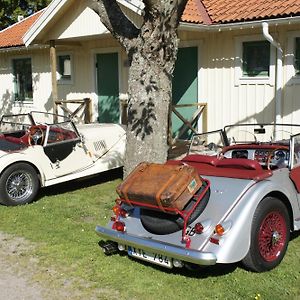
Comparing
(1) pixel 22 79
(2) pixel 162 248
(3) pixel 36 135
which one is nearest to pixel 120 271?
(2) pixel 162 248

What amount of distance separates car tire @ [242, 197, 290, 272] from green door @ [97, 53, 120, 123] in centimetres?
912

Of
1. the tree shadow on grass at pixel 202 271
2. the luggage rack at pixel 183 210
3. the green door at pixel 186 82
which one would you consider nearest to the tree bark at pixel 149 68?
the luggage rack at pixel 183 210

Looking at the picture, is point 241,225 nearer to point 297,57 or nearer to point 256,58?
point 297,57

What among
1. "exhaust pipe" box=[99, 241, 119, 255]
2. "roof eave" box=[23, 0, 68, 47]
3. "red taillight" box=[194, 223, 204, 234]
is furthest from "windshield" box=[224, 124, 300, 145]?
"roof eave" box=[23, 0, 68, 47]

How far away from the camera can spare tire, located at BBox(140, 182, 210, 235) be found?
14.7 feet

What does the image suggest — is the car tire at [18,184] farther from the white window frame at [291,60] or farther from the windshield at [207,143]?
the white window frame at [291,60]

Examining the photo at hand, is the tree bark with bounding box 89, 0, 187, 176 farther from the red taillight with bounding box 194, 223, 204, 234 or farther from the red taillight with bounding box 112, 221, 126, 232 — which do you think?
the red taillight with bounding box 194, 223, 204, 234

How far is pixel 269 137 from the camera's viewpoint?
649 centimetres

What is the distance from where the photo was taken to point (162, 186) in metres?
4.39

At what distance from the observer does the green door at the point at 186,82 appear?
1136cm

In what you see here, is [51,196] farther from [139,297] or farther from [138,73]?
[139,297]

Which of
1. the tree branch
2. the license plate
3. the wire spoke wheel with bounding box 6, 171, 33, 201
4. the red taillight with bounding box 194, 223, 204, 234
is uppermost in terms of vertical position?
the tree branch

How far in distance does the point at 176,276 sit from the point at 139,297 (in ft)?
1.77

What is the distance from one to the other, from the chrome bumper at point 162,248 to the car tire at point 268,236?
0.56 m
